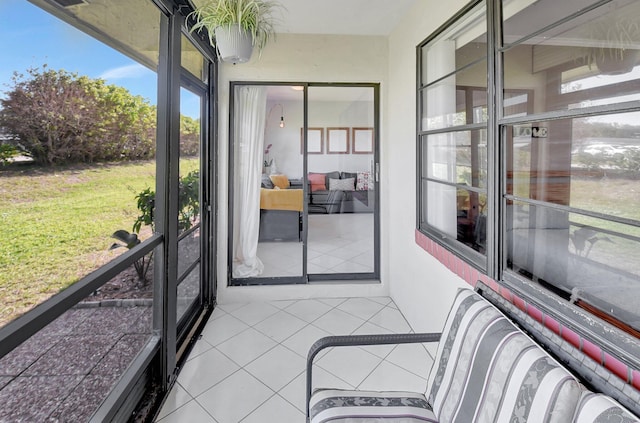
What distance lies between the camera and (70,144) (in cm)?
126

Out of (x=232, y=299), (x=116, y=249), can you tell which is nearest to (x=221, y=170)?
(x=232, y=299)

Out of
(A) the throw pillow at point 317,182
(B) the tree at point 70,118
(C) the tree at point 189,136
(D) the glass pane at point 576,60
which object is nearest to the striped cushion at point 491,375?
(D) the glass pane at point 576,60

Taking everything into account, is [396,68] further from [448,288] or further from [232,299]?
[232,299]

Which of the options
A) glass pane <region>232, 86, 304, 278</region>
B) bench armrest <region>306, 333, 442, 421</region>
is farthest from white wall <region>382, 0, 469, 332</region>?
glass pane <region>232, 86, 304, 278</region>

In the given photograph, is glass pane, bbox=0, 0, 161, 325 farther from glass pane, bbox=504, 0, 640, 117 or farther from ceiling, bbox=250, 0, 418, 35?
glass pane, bbox=504, 0, 640, 117

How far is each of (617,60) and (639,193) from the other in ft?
1.47

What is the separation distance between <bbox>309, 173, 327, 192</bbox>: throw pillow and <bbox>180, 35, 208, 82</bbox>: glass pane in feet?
A: 4.59

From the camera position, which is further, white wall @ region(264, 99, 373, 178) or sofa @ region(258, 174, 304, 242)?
sofa @ region(258, 174, 304, 242)

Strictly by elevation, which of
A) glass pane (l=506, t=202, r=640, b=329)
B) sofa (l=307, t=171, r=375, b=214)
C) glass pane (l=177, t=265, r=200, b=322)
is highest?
sofa (l=307, t=171, r=375, b=214)

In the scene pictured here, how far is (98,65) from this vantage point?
143 cm

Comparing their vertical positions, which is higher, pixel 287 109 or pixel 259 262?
pixel 287 109

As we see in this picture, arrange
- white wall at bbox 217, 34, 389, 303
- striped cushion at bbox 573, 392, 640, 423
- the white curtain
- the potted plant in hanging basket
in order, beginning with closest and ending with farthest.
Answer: striped cushion at bbox 573, 392, 640, 423
the potted plant in hanging basket
white wall at bbox 217, 34, 389, 303
the white curtain

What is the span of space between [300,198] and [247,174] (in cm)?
66

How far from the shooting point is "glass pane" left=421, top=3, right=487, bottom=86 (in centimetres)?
181
